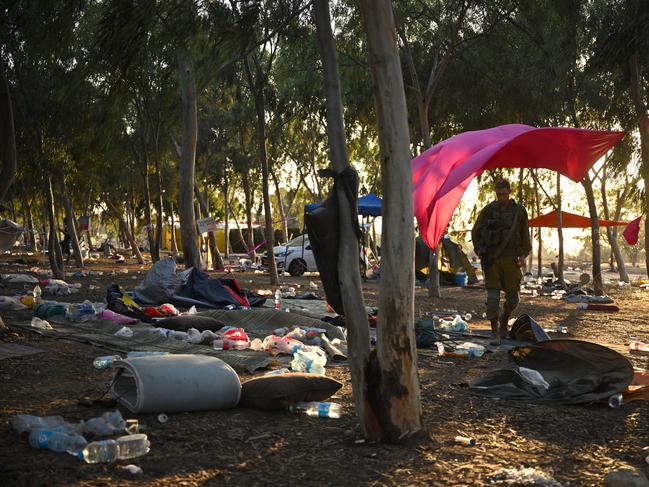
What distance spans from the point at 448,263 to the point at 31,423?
22987mm

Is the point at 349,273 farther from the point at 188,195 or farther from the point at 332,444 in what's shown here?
the point at 188,195

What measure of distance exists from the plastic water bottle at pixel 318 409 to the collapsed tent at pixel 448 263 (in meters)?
19.1

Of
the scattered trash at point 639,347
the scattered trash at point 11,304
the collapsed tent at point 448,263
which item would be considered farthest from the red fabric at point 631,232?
the scattered trash at point 11,304

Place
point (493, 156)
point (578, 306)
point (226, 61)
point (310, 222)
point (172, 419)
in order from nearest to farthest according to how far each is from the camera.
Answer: point (310, 222)
point (172, 419)
point (226, 61)
point (493, 156)
point (578, 306)

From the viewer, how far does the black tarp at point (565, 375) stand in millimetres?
6074

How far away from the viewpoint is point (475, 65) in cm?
2200

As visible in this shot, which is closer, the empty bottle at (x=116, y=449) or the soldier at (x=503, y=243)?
the empty bottle at (x=116, y=449)

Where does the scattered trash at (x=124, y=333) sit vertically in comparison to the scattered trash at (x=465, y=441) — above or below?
above

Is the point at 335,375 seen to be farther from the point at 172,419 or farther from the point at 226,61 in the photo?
the point at 226,61

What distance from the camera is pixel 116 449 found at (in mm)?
4207

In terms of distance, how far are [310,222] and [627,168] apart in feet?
92.2

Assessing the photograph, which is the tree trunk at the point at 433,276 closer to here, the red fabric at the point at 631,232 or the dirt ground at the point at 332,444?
the dirt ground at the point at 332,444

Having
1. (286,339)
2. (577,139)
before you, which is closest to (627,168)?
(577,139)

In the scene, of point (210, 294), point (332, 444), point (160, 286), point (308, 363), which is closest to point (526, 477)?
point (332, 444)
